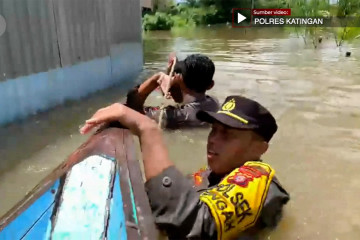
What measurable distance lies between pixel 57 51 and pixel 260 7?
38.8 m

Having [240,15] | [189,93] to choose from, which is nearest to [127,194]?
[189,93]

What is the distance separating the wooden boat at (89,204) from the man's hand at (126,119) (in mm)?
161

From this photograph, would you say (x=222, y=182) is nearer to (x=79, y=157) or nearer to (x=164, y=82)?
(x=79, y=157)

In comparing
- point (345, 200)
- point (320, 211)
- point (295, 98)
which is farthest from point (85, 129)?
point (295, 98)

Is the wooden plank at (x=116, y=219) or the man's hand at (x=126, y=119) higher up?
the man's hand at (x=126, y=119)

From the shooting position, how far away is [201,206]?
1634mm

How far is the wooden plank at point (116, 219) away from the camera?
5.12 feet

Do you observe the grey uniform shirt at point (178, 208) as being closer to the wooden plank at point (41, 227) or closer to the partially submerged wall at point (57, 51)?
the wooden plank at point (41, 227)

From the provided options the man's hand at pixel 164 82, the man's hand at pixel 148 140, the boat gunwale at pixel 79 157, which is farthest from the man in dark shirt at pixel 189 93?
the man's hand at pixel 148 140

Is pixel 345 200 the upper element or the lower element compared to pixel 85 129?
lower

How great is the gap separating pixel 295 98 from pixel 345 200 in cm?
322

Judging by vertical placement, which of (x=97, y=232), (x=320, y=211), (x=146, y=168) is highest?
(x=146, y=168)

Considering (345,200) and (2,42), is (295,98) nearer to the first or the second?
(345,200)

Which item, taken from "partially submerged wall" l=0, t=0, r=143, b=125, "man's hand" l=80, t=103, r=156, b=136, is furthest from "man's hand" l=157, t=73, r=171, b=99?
"partially submerged wall" l=0, t=0, r=143, b=125
